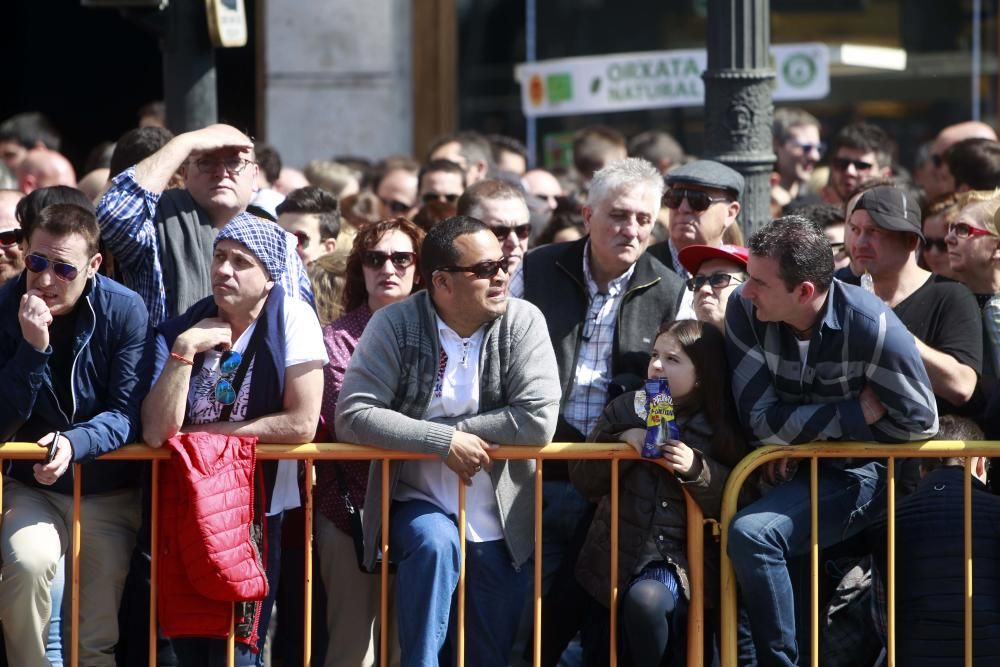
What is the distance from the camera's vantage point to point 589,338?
225 inches

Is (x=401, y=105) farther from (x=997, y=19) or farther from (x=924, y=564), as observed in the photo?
(x=924, y=564)

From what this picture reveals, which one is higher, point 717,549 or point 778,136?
point 778,136

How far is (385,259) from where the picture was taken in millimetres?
5883

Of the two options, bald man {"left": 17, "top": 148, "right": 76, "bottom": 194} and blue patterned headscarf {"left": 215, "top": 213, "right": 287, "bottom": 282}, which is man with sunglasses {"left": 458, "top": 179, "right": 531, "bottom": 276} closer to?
blue patterned headscarf {"left": 215, "top": 213, "right": 287, "bottom": 282}

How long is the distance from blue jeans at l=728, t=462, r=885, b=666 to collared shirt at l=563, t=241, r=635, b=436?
78 cm

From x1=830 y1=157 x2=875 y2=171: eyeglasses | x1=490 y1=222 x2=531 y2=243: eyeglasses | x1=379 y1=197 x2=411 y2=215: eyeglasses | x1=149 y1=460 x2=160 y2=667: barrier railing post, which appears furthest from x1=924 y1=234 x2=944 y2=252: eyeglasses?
x1=149 y1=460 x2=160 y2=667: barrier railing post

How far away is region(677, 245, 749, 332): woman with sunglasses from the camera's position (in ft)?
18.4

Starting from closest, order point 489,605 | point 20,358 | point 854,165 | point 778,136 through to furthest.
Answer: point 20,358
point 489,605
point 854,165
point 778,136

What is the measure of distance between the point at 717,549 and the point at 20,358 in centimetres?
234

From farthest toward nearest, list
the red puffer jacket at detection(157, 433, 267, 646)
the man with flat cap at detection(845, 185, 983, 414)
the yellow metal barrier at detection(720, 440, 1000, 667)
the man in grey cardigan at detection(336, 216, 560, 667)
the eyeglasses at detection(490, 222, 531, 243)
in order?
the eyeglasses at detection(490, 222, 531, 243) < the man with flat cap at detection(845, 185, 983, 414) < the man in grey cardigan at detection(336, 216, 560, 667) < the yellow metal barrier at detection(720, 440, 1000, 667) < the red puffer jacket at detection(157, 433, 267, 646)

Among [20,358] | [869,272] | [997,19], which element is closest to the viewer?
[20,358]

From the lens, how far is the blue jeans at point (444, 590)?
5.01 meters

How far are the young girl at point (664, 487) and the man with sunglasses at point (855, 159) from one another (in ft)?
11.1

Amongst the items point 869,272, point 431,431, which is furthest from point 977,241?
point 431,431
